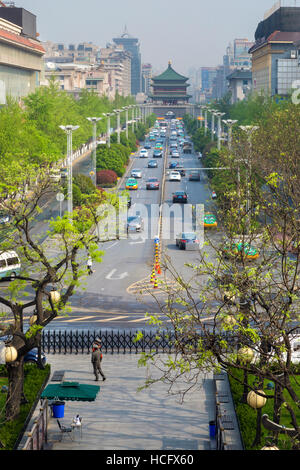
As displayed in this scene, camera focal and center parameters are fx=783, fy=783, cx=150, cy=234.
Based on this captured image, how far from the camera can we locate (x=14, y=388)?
74.7 ft

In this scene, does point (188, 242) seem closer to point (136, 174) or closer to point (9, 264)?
point (9, 264)

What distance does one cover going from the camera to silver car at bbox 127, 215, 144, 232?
6236 centimetres

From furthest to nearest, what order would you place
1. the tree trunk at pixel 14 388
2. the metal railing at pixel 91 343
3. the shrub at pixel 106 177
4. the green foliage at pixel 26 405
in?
the shrub at pixel 106 177 → the metal railing at pixel 91 343 → the tree trunk at pixel 14 388 → the green foliage at pixel 26 405

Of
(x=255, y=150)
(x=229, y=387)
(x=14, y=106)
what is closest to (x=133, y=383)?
(x=229, y=387)

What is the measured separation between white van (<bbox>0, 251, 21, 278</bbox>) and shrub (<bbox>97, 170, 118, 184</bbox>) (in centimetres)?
4401

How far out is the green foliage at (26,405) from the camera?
20906mm

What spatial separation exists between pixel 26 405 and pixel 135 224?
1561 inches

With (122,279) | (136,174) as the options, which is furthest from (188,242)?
(136,174)

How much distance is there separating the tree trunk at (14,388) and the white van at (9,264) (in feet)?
64.3

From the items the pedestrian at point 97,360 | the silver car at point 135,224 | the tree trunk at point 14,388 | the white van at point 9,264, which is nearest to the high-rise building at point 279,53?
the silver car at point 135,224

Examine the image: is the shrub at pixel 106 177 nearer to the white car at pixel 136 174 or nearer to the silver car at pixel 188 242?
the white car at pixel 136 174

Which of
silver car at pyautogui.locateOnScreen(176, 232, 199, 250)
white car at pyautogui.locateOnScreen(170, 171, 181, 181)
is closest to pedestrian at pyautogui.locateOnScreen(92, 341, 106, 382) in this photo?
silver car at pyautogui.locateOnScreen(176, 232, 199, 250)

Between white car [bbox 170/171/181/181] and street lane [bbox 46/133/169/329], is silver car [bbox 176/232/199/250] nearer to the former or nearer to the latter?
street lane [bbox 46/133/169/329]

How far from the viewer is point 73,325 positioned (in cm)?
3503
